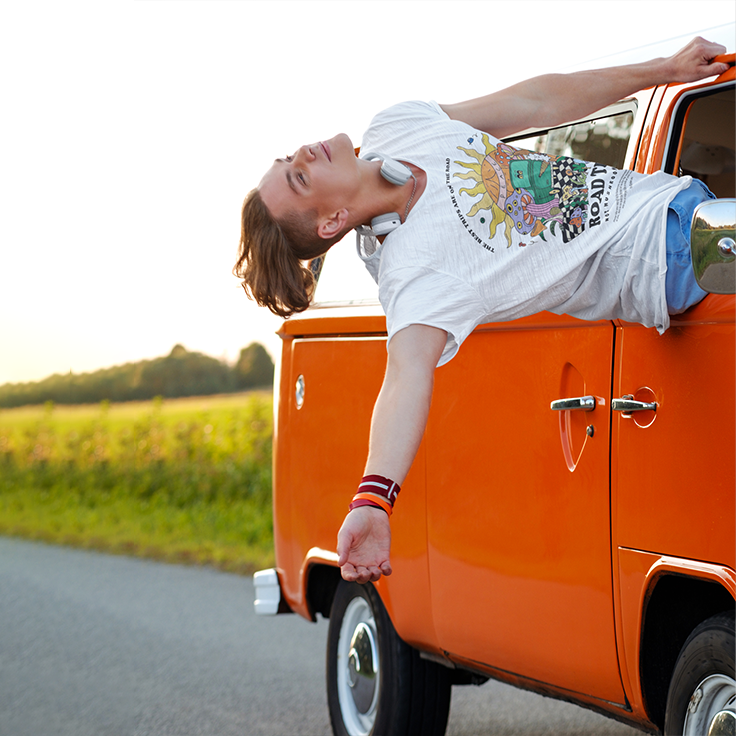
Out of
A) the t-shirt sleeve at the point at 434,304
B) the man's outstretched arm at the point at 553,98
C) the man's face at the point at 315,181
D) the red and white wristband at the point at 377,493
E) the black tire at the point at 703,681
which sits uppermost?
the man's outstretched arm at the point at 553,98

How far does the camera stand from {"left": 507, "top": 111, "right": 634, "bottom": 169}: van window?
10.4ft

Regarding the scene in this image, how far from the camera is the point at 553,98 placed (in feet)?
10.4

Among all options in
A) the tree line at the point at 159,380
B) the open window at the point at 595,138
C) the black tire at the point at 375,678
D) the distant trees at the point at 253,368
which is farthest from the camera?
the distant trees at the point at 253,368

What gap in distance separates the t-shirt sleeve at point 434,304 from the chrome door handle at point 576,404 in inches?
18.6

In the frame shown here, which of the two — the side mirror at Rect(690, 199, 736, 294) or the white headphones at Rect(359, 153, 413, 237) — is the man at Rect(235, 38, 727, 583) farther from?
the side mirror at Rect(690, 199, 736, 294)

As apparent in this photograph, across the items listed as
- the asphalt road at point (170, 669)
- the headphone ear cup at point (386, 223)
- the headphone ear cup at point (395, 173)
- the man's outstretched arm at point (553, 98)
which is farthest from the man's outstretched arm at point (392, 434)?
the asphalt road at point (170, 669)

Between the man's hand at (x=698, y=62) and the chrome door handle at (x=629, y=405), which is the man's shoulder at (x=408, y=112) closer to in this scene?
the man's hand at (x=698, y=62)

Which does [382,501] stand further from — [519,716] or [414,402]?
[519,716]

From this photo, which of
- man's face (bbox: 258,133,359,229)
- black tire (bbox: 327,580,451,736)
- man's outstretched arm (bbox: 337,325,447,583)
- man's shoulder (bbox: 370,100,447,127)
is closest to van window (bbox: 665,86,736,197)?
man's shoulder (bbox: 370,100,447,127)

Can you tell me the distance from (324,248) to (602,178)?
0.79 m

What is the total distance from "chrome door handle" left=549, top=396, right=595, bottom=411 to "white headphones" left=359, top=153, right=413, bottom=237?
0.69m

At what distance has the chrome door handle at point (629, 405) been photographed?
2705 mm

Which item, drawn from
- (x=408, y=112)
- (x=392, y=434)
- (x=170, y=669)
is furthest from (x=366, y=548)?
(x=170, y=669)

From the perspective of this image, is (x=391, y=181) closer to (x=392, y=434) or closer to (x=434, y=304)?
(x=434, y=304)
